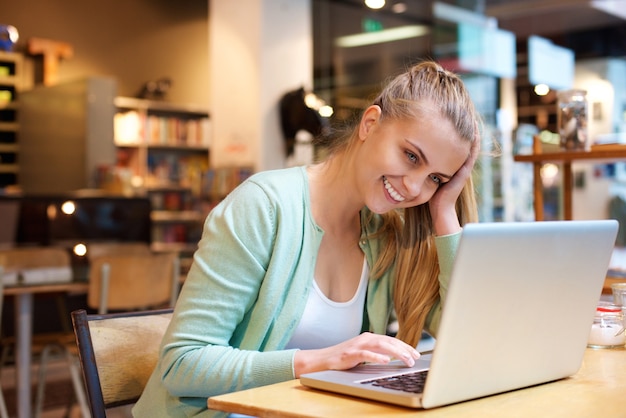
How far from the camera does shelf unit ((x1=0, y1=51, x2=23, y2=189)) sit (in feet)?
28.0

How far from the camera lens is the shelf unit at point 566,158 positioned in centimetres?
221

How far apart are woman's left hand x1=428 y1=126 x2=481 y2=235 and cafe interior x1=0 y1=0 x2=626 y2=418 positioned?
148 inches

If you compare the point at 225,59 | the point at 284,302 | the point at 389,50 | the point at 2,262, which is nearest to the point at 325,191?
the point at 284,302

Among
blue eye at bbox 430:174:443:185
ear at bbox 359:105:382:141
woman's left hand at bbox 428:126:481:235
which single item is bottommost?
woman's left hand at bbox 428:126:481:235

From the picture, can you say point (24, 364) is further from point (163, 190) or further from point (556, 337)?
point (163, 190)

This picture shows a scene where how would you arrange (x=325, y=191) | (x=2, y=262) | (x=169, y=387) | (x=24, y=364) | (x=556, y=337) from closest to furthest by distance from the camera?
→ 1. (x=556, y=337)
2. (x=169, y=387)
3. (x=325, y=191)
4. (x=24, y=364)
5. (x=2, y=262)

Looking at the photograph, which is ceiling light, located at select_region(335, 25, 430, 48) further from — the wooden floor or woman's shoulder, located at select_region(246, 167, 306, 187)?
woman's shoulder, located at select_region(246, 167, 306, 187)

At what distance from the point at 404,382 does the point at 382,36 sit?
7589mm

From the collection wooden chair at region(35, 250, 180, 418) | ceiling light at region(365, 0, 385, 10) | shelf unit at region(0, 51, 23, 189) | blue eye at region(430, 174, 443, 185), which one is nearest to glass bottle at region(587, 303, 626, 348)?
blue eye at region(430, 174, 443, 185)

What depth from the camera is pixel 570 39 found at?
7.24 meters

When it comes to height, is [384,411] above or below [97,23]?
below

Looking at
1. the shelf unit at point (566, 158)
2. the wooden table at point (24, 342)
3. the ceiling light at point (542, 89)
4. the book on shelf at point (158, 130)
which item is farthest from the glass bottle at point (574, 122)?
the book on shelf at point (158, 130)

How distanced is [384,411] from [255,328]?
1.68 feet

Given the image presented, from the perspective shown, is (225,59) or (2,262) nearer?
(2,262)
